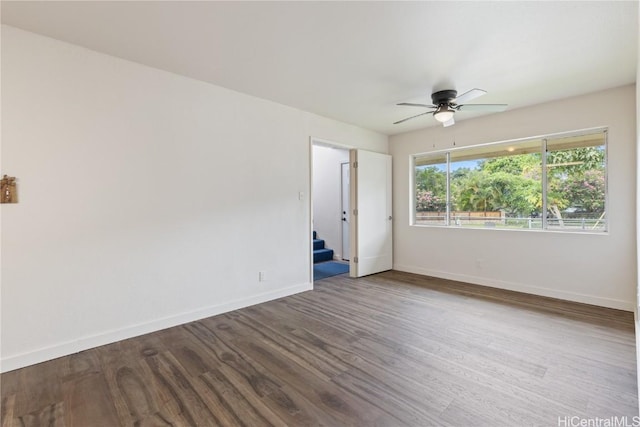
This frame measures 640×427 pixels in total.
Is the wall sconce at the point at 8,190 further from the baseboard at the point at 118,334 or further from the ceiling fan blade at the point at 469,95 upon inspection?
the ceiling fan blade at the point at 469,95

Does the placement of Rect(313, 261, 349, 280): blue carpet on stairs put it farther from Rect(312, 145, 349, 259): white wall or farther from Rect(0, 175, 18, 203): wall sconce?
Rect(0, 175, 18, 203): wall sconce

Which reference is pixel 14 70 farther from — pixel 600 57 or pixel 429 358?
pixel 600 57

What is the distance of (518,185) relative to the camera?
165 inches

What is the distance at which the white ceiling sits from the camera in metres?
2.02

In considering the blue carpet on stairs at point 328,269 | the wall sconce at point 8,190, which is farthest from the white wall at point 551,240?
the wall sconce at point 8,190

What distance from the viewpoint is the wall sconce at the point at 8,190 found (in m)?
2.16

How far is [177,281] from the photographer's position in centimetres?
302

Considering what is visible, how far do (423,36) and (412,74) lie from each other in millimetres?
651

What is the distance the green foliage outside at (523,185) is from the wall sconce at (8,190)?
509 centimetres

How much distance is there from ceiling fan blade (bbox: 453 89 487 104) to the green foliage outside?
66.9 inches

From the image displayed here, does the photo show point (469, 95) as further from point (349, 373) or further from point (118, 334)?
point (118, 334)

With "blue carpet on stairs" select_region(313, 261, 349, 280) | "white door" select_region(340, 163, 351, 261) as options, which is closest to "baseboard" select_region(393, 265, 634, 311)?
"blue carpet on stairs" select_region(313, 261, 349, 280)

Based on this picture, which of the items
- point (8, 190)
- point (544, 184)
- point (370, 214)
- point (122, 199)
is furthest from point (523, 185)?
point (8, 190)

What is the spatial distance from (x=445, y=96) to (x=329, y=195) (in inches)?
144
